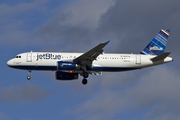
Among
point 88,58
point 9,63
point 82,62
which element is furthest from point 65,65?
point 9,63

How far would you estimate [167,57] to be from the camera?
66.4 metres

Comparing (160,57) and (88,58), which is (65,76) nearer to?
(88,58)

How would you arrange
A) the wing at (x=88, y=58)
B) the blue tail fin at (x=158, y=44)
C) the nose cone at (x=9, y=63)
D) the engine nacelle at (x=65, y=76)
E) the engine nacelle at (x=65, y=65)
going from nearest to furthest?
the wing at (x=88, y=58), the engine nacelle at (x=65, y=65), the nose cone at (x=9, y=63), the engine nacelle at (x=65, y=76), the blue tail fin at (x=158, y=44)

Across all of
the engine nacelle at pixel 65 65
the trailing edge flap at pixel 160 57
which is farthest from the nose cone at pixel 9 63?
the trailing edge flap at pixel 160 57

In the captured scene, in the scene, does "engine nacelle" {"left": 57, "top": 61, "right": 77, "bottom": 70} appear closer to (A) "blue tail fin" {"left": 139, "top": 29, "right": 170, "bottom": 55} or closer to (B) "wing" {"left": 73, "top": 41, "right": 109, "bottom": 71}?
(B) "wing" {"left": 73, "top": 41, "right": 109, "bottom": 71}

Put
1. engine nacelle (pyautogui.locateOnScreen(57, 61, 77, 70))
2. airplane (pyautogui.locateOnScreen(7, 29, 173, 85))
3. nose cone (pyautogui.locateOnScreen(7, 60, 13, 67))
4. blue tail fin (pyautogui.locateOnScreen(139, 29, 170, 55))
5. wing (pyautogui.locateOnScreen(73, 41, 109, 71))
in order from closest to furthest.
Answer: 1. wing (pyautogui.locateOnScreen(73, 41, 109, 71))
2. engine nacelle (pyautogui.locateOnScreen(57, 61, 77, 70))
3. airplane (pyautogui.locateOnScreen(7, 29, 173, 85))
4. nose cone (pyautogui.locateOnScreen(7, 60, 13, 67))
5. blue tail fin (pyautogui.locateOnScreen(139, 29, 170, 55))

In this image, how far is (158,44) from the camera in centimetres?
7019

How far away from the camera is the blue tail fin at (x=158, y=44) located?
69144 mm

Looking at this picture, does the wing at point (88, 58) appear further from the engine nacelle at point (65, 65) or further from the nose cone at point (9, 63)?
the nose cone at point (9, 63)

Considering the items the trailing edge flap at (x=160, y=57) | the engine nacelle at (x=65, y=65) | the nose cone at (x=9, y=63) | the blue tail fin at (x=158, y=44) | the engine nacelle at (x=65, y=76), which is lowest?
the engine nacelle at (x=65, y=76)

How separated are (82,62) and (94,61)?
2340 mm

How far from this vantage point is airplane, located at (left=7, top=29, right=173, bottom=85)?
63.7m

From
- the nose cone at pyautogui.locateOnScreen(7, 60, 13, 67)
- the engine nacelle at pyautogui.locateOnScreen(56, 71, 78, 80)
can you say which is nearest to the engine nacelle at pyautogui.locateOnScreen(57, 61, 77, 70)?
the engine nacelle at pyautogui.locateOnScreen(56, 71, 78, 80)

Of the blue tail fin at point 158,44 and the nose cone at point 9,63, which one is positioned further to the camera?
the blue tail fin at point 158,44
